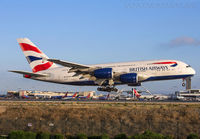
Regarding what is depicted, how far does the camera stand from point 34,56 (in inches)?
2279

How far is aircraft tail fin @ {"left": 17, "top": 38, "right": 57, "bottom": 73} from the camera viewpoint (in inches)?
2215

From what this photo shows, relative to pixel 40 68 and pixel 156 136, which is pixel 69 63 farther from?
pixel 156 136

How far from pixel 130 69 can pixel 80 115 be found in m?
14.3

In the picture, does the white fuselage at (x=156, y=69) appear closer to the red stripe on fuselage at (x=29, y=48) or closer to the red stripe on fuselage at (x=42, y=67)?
the red stripe on fuselage at (x=42, y=67)

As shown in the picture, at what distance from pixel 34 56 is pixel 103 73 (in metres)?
17.9

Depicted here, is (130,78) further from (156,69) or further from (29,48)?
(29,48)

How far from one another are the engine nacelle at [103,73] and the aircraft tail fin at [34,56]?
41.2 ft

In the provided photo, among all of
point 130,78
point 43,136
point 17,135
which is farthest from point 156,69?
point 17,135

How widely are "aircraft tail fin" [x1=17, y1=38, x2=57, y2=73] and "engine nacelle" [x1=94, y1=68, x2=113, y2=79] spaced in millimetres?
12554

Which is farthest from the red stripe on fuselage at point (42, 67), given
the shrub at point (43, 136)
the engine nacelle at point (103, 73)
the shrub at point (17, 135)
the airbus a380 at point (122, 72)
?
the shrub at point (17, 135)

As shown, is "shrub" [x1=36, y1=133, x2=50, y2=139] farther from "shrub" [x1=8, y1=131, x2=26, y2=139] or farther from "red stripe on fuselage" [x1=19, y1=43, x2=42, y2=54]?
"red stripe on fuselage" [x1=19, y1=43, x2=42, y2=54]

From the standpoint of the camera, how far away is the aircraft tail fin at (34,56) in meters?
56.2

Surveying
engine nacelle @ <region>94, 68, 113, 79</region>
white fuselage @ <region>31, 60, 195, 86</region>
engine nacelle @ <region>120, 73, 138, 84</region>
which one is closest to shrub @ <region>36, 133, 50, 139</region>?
engine nacelle @ <region>94, 68, 113, 79</region>

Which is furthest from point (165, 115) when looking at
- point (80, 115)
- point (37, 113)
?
point (37, 113)
